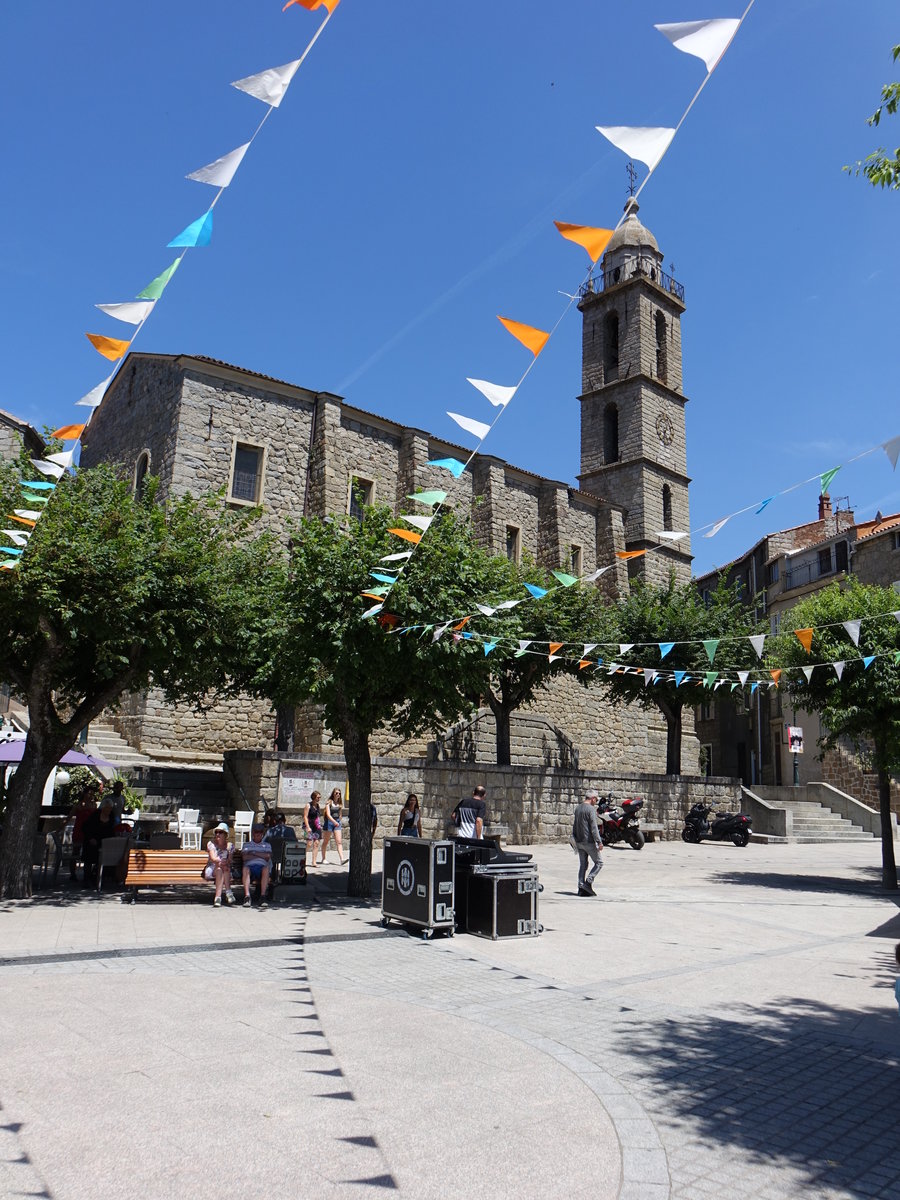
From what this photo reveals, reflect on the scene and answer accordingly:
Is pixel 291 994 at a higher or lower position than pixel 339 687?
lower

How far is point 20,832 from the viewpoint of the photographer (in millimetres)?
10766

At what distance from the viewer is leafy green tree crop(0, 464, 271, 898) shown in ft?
33.3

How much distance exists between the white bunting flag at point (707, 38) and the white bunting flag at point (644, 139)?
1.60 feet

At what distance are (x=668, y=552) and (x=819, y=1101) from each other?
36.1m

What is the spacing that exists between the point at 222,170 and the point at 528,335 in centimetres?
262

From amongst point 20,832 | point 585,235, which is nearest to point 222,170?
point 585,235

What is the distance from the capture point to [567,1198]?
3248mm

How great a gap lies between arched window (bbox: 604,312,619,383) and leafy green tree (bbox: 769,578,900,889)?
91.6ft

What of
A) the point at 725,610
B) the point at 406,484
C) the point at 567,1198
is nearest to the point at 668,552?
the point at 725,610

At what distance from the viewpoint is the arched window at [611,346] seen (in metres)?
41.7

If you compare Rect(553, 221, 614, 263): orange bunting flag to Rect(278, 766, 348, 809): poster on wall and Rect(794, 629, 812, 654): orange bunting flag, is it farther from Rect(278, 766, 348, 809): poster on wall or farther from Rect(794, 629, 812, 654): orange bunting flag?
Rect(278, 766, 348, 809): poster on wall

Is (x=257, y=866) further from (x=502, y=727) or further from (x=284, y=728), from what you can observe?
(x=502, y=727)

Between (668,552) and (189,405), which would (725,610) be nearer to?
(668,552)

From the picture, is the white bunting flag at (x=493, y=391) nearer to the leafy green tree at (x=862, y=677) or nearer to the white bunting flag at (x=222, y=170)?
the white bunting flag at (x=222, y=170)
